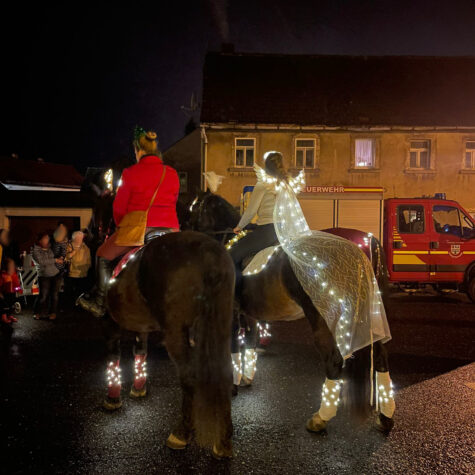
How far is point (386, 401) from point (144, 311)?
2.41 meters

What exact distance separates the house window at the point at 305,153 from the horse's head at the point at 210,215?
1559 cm

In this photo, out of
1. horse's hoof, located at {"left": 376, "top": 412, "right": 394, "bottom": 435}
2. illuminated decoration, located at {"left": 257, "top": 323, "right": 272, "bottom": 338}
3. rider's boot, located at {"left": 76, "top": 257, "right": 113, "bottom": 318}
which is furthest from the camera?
illuminated decoration, located at {"left": 257, "top": 323, "right": 272, "bottom": 338}

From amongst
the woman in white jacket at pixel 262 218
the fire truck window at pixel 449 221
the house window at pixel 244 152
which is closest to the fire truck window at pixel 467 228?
the fire truck window at pixel 449 221

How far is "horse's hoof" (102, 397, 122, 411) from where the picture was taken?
4.43m

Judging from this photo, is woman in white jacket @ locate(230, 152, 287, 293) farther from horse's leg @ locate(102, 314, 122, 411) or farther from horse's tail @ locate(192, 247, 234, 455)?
horse's leg @ locate(102, 314, 122, 411)

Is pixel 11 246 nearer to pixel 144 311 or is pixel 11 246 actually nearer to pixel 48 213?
pixel 144 311

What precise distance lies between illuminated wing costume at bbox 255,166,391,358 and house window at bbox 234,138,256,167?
1668cm

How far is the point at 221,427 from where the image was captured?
3.38m

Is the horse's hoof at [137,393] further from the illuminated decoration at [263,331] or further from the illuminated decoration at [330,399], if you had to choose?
the illuminated decoration at [263,331]

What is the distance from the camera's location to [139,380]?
482 centimetres

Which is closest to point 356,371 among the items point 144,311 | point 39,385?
point 144,311

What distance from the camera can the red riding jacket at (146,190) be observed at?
414 centimetres

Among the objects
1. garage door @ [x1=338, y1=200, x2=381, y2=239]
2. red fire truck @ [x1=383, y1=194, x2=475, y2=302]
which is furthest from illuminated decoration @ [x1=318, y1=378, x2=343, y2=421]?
garage door @ [x1=338, y1=200, x2=381, y2=239]

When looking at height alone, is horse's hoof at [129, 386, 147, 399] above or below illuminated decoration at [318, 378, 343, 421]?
below
